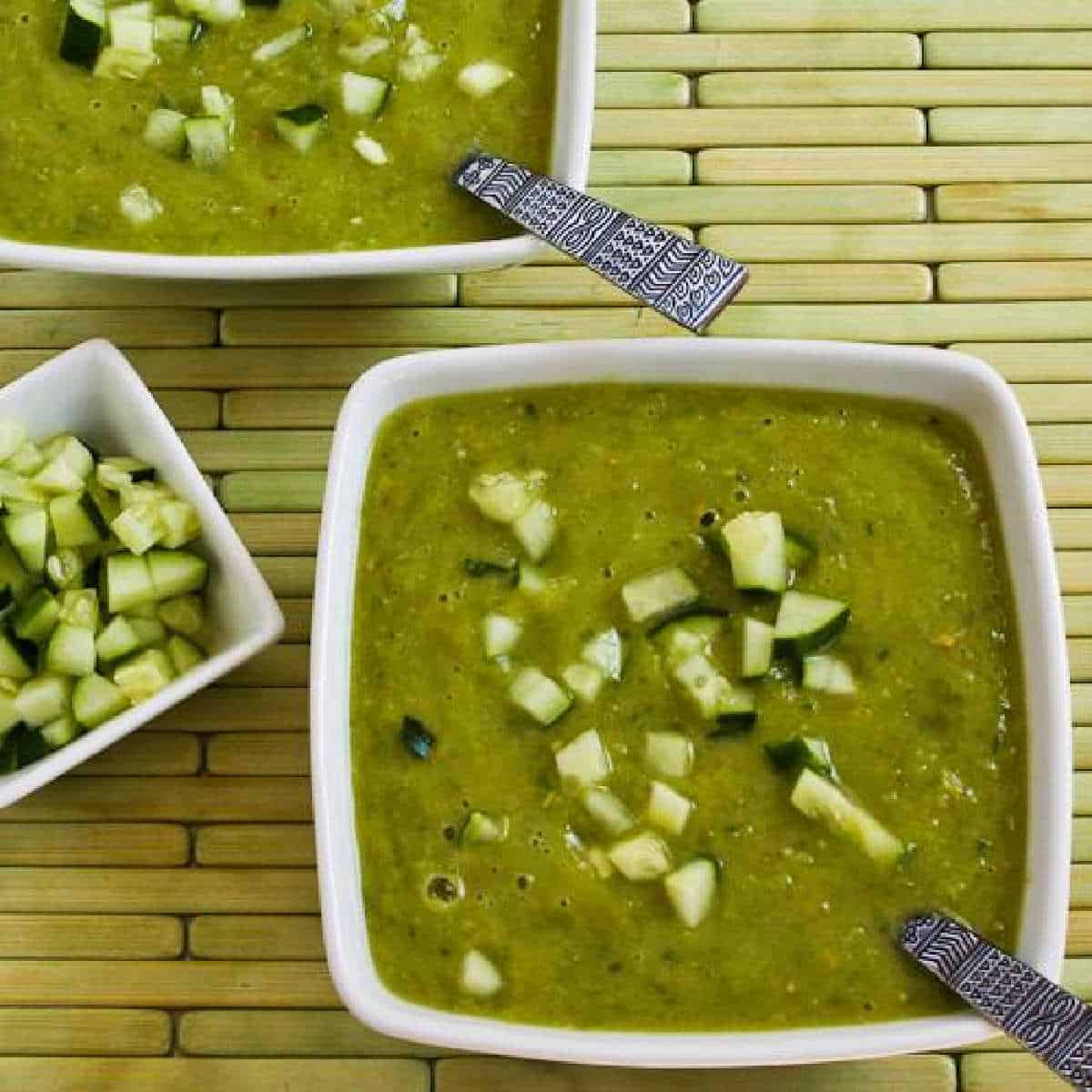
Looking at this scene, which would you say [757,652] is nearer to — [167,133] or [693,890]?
[693,890]

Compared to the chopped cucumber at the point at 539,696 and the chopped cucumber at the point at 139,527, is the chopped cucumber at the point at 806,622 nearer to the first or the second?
the chopped cucumber at the point at 539,696

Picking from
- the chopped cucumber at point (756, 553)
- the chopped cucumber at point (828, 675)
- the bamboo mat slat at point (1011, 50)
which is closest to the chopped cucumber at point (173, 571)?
the chopped cucumber at point (756, 553)

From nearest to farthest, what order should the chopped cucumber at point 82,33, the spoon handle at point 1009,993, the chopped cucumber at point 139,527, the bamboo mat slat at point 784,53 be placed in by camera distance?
1. the spoon handle at point 1009,993
2. the chopped cucumber at point 139,527
3. the chopped cucumber at point 82,33
4. the bamboo mat slat at point 784,53

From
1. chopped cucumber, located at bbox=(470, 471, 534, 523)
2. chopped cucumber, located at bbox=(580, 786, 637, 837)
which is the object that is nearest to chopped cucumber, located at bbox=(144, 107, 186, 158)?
chopped cucumber, located at bbox=(470, 471, 534, 523)

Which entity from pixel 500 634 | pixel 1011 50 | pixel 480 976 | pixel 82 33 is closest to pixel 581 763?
pixel 500 634

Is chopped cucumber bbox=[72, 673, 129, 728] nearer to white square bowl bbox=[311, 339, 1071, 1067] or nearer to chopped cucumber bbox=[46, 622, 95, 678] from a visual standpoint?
chopped cucumber bbox=[46, 622, 95, 678]
